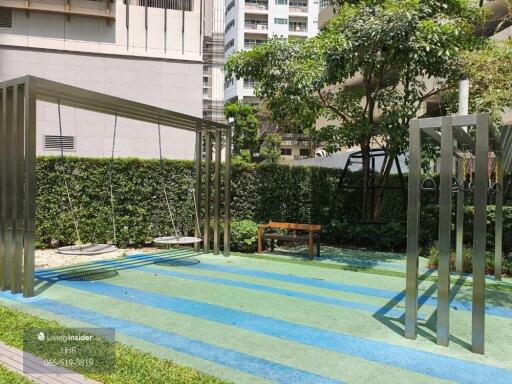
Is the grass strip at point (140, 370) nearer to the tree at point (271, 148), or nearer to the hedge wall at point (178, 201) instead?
the hedge wall at point (178, 201)

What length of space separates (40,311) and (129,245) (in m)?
6.45

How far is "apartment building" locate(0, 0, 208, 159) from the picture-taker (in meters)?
18.0

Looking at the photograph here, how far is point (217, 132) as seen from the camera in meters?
10.8

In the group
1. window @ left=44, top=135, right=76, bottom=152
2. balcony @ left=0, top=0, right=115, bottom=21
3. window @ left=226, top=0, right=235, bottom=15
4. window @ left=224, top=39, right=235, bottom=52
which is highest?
window @ left=226, top=0, right=235, bottom=15

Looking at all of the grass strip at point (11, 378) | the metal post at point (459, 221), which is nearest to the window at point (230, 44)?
the metal post at point (459, 221)

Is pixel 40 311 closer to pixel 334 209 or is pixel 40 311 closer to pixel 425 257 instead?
pixel 425 257

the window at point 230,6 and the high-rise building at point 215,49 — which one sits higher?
the window at point 230,6

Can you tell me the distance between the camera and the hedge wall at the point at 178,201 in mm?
11445

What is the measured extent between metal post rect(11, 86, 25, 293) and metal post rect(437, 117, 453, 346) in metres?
5.62

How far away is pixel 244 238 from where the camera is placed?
39.0 ft

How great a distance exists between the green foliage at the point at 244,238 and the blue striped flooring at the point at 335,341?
4856 mm

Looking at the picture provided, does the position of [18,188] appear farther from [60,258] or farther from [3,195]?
[60,258]

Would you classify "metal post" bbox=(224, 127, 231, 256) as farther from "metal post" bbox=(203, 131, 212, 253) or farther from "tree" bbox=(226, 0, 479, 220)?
"tree" bbox=(226, 0, 479, 220)

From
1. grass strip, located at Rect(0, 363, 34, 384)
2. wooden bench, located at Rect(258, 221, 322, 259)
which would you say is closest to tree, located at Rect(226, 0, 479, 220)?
wooden bench, located at Rect(258, 221, 322, 259)
